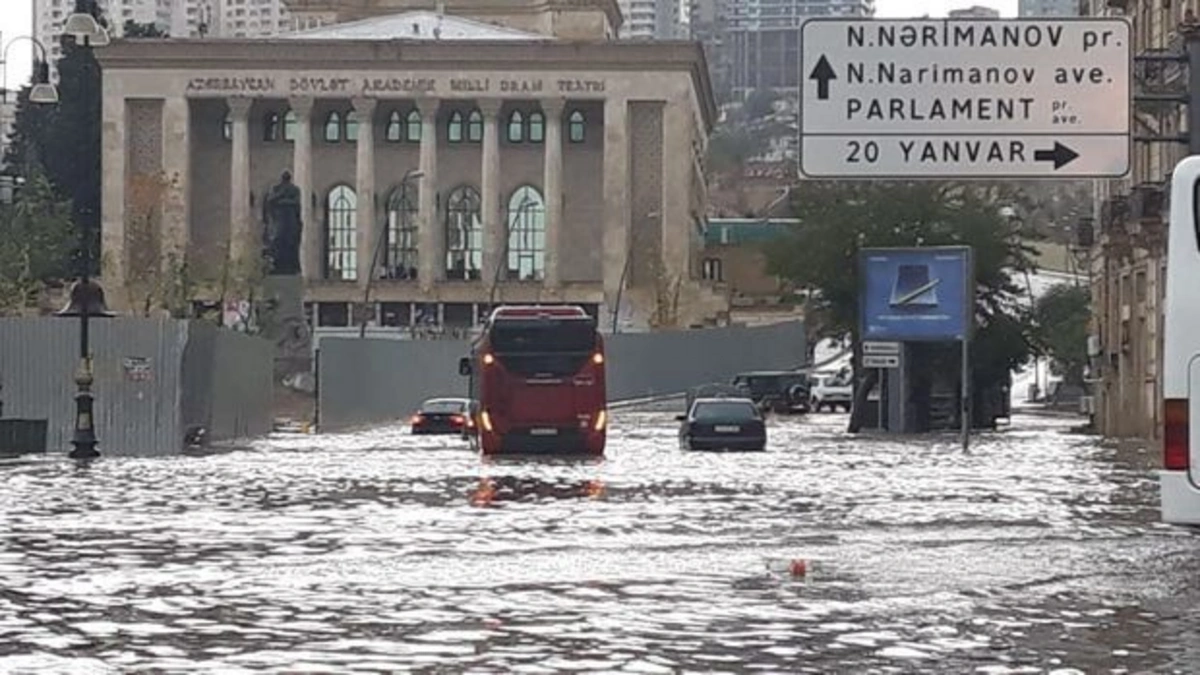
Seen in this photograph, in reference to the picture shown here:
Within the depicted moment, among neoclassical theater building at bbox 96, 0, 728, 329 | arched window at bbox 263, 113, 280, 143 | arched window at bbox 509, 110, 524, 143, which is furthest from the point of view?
arched window at bbox 263, 113, 280, 143

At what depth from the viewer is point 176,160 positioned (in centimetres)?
13625

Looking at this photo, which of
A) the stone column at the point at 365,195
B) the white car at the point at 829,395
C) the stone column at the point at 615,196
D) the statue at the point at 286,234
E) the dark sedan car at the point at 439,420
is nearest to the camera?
the dark sedan car at the point at 439,420

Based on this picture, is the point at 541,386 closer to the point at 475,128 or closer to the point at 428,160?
the point at 428,160

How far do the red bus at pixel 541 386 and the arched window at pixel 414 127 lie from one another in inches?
Answer: 3440

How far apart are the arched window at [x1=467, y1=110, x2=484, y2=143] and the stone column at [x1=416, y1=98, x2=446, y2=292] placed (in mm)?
2281

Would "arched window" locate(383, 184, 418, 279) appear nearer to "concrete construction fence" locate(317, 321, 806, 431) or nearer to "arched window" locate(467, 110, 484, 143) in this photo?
"arched window" locate(467, 110, 484, 143)

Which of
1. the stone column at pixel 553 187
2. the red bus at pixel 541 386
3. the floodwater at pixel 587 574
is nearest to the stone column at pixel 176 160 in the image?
the stone column at pixel 553 187

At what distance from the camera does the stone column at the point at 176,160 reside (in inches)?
5256

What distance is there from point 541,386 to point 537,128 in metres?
88.4

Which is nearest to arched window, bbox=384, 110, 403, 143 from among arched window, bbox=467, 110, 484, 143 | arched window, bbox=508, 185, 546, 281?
arched window, bbox=467, 110, 484, 143

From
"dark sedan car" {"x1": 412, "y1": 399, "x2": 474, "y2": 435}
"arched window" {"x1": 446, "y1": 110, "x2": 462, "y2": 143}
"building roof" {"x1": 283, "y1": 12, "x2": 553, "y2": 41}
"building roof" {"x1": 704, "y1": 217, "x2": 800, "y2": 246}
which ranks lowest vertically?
"dark sedan car" {"x1": 412, "y1": 399, "x2": 474, "y2": 435}

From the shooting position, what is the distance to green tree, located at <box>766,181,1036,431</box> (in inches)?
3115

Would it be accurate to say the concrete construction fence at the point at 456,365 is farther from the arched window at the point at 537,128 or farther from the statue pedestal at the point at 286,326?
the arched window at the point at 537,128

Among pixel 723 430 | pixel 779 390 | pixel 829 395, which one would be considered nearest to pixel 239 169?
pixel 829 395
